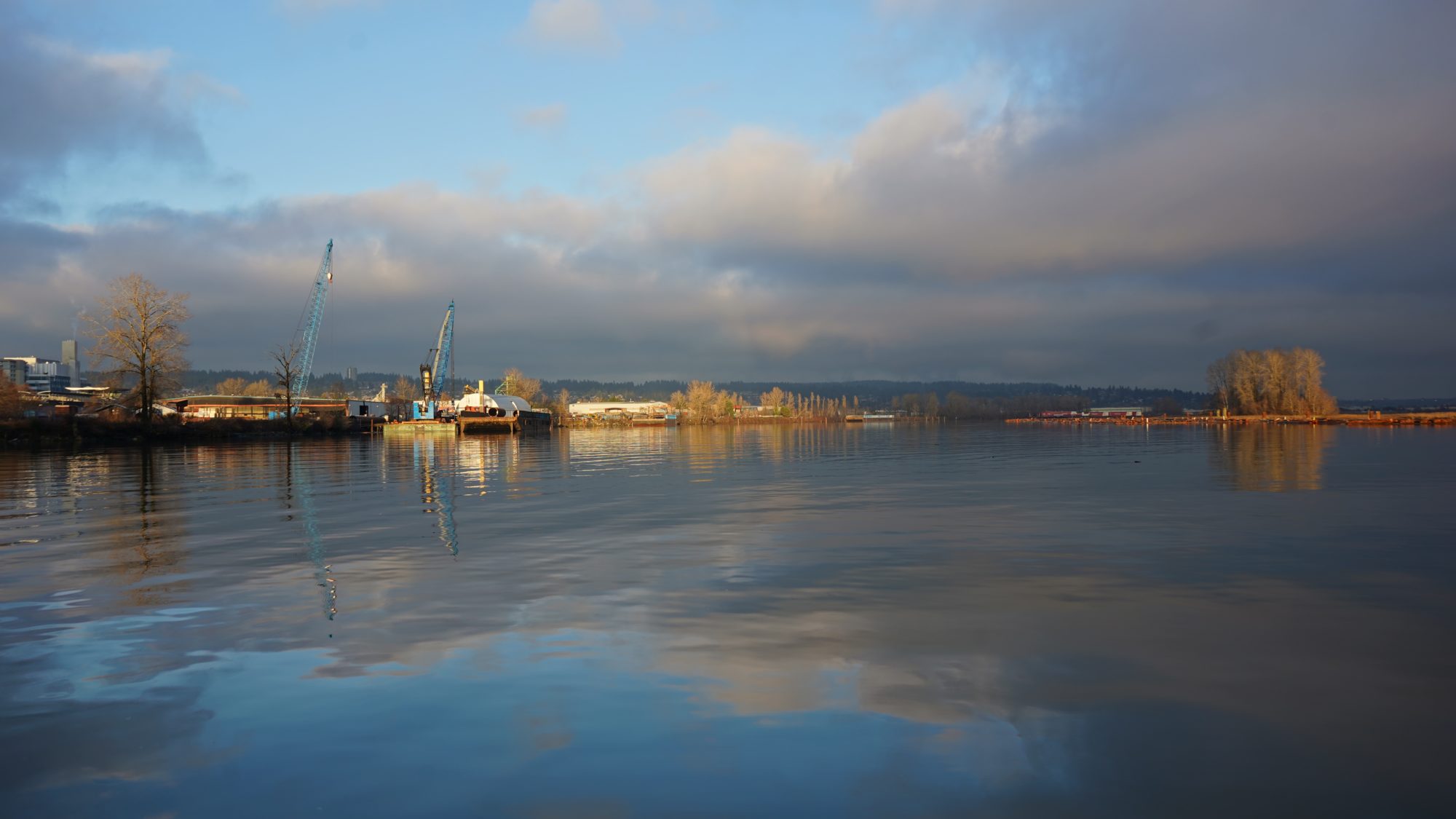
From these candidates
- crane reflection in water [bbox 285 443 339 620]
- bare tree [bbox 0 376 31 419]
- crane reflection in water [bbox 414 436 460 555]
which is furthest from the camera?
bare tree [bbox 0 376 31 419]

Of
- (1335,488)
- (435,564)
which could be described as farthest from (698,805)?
(1335,488)

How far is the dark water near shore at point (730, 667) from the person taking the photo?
661 centimetres

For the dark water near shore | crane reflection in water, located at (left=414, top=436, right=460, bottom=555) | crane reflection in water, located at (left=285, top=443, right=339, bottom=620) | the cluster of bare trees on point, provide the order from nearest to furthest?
the dark water near shore < crane reflection in water, located at (left=285, top=443, right=339, bottom=620) < crane reflection in water, located at (left=414, top=436, right=460, bottom=555) < the cluster of bare trees on point

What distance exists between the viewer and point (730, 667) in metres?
9.61

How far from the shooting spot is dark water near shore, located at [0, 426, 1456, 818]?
6.61 metres

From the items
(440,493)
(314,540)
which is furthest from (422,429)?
(314,540)

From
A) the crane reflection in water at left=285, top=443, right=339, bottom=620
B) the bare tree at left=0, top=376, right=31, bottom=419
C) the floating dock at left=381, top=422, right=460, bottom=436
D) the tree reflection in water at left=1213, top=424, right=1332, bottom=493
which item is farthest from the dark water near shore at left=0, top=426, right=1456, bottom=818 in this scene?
the floating dock at left=381, top=422, right=460, bottom=436

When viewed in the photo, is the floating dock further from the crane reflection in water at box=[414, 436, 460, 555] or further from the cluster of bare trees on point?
the cluster of bare trees on point

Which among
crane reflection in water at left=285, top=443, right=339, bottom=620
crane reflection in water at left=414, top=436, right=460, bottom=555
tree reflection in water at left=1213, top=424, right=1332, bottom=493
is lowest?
tree reflection in water at left=1213, top=424, right=1332, bottom=493

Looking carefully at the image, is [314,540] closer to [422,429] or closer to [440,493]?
[440,493]

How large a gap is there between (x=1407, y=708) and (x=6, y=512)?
105 feet

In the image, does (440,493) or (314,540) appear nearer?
(314,540)

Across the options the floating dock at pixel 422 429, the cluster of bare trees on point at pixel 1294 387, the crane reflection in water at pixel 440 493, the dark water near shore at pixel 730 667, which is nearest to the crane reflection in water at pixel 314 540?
the dark water near shore at pixel 730 667

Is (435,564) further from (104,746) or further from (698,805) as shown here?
(698,805)
